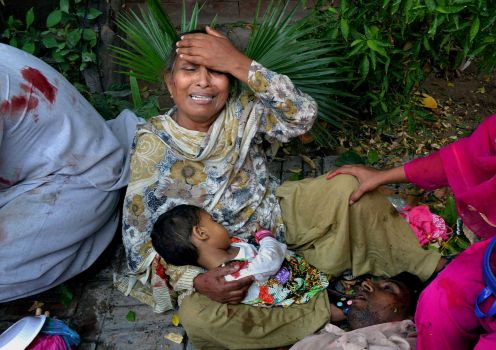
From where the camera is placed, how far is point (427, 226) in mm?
2963

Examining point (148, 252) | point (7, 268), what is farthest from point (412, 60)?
point (7, 268)

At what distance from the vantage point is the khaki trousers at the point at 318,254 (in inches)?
95.6

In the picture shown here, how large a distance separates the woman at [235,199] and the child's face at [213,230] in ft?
0.43

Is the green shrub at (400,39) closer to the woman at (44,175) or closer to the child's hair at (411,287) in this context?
the child's hair at (411,287)

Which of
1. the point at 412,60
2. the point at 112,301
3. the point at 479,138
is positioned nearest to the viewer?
the point at 479,138

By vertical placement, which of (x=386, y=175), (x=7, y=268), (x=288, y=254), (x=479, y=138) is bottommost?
(x=7, y=268)

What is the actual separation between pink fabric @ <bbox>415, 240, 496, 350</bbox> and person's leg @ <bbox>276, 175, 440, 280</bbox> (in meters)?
0.54

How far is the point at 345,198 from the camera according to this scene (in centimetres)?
247

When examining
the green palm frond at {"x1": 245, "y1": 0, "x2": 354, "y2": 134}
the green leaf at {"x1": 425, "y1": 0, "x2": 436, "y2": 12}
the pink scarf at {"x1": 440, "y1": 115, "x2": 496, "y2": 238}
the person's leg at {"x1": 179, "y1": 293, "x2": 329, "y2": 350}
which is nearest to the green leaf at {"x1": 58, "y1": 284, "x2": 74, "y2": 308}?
the person's leg at {"x1": 179, "y1": 293, "x2": 329, "y2": 350}

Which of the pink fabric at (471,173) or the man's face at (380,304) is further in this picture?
the man's face at (380,304)

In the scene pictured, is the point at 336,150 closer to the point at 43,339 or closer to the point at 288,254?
the point at 288,254

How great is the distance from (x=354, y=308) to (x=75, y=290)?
60.5 inches

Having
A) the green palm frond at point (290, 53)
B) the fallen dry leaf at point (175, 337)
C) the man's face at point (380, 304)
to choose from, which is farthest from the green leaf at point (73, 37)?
the man's face at point (380, 304)

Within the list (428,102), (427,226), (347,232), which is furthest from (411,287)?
(428,102)
